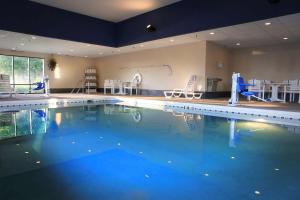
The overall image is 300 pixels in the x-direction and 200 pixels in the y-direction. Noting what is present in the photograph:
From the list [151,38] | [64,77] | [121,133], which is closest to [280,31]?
[151,38]

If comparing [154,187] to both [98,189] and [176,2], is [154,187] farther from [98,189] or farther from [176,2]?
[176,2]

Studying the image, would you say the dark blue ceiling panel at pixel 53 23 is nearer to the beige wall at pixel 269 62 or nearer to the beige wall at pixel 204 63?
the beige wall at pixel 204 63

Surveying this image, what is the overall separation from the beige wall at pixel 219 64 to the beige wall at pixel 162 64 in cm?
31

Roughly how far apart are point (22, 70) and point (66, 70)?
2.25m

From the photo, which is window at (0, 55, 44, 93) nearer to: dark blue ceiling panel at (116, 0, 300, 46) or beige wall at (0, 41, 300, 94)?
beige wall at (0, 41, 300, 94)

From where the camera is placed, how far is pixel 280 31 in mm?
7020

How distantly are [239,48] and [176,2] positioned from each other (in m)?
4.09

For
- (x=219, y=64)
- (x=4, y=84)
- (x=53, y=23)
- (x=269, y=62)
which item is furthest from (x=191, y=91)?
(x=4, y=84)

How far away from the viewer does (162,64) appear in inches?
406

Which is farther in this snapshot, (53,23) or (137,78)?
(137,78)

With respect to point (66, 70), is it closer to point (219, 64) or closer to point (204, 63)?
point (204, 63)

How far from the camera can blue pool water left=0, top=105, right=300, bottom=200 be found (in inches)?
72.5

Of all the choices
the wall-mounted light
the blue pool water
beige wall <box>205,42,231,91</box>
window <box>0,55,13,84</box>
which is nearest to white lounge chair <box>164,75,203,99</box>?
beige wall <box>205,42,231,91</box>

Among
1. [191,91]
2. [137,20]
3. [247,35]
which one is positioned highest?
[137,20]
